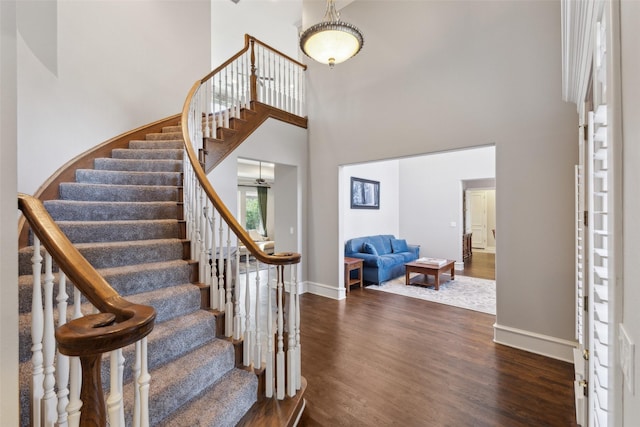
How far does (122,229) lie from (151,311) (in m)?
1.89

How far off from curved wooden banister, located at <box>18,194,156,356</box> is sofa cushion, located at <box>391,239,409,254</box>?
20.5 ft

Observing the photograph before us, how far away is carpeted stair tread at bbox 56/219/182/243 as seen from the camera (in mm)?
2258

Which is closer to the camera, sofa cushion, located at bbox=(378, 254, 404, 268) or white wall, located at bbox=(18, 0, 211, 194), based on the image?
white wall, located at bbox=(18, 0, 211, 194)

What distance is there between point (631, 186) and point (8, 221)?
155cm

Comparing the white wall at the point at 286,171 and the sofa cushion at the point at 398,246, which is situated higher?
the white wall at the point at 286,171

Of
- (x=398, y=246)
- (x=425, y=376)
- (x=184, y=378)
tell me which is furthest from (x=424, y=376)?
(x=398, y=246)

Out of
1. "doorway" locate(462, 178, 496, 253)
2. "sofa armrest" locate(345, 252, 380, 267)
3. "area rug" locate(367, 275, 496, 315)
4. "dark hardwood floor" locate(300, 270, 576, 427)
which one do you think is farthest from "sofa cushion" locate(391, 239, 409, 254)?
"doorway" locate(462, 178, 496, 253)

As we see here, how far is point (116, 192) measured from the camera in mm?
2824

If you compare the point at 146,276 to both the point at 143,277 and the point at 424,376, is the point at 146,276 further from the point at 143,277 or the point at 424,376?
the point at 424,376

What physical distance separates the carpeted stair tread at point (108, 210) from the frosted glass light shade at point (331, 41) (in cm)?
214

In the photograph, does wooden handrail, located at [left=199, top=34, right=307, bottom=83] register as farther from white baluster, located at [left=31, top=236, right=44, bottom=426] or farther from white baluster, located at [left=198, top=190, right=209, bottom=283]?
white baluster, located at [left=31, top=236, right=44, bottom=426]

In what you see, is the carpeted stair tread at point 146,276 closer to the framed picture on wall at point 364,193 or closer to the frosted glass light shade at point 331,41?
the frosted glass light shade at point 331,41

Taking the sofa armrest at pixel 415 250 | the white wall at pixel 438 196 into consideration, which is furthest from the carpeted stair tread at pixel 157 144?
the sofa armrest at pixel 415 250

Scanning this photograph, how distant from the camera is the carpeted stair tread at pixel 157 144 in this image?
3600 millimetres
